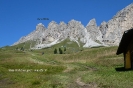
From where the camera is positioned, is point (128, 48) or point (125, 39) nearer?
point (125, 39)

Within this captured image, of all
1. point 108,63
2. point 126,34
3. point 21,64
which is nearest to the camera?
point 126,34

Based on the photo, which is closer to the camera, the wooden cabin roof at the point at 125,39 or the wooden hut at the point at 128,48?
the wooden cabin roof at the point at 125,39

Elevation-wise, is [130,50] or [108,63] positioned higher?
[130,50]

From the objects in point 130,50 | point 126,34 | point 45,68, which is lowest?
point 45,68

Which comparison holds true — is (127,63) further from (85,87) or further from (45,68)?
(45,68)

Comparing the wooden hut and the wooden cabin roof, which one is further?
the wooden hut

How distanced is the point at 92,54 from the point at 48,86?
56.7m

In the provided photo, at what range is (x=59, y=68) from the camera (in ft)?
160

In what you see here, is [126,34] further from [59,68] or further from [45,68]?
[45,68]

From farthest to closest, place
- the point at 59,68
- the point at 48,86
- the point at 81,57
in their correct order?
the point at 81,57
the point at 59,68
the point at 48,86

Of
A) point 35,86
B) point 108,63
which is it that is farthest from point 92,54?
point 35,86

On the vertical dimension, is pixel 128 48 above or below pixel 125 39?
below

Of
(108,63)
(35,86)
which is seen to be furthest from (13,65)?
(35,86)

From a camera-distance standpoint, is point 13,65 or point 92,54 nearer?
point 13,65
